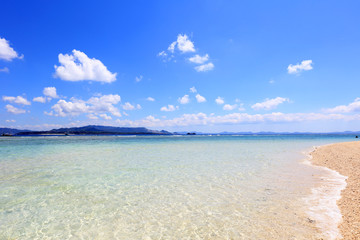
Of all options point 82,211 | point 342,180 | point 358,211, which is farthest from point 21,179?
point 342,180

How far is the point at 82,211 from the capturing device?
6930 millimetres

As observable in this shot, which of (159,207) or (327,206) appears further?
(159,207)

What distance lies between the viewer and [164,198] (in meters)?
8.27

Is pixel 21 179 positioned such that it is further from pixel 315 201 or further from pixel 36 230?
pixel 315 201

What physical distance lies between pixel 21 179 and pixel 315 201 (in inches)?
583

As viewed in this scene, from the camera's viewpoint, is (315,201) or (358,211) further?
(315,201)

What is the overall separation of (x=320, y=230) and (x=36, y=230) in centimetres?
806

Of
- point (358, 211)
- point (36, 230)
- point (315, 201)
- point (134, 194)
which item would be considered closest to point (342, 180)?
point (315, 201)

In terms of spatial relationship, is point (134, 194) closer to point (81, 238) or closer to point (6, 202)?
point (81, 238)

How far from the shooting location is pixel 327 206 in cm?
712

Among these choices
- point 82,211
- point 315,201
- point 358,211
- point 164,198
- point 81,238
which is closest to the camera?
point 81,238

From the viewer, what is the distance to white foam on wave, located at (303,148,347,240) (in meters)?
5.46

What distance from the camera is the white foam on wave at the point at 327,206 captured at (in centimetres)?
546

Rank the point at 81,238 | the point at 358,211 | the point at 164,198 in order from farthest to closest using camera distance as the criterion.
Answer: the point at 164,198, the point at 358,211, the point at 81,238
